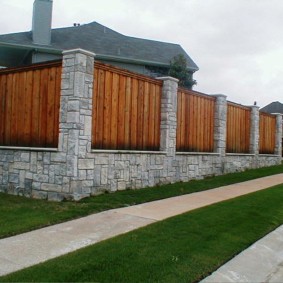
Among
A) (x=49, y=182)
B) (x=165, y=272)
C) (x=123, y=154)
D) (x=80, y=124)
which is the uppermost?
(x=80, y=124)

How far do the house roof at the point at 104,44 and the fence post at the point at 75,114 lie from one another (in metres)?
14.3

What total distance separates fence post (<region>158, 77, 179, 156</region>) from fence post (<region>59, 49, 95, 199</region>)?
333 cm

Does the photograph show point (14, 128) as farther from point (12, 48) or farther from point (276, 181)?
point (12, 48)

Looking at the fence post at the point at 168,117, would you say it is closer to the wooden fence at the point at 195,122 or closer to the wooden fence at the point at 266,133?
the wooden fence at the point at 195,122

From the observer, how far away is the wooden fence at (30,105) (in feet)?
31.7

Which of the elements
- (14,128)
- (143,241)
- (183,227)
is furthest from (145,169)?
(143,241)

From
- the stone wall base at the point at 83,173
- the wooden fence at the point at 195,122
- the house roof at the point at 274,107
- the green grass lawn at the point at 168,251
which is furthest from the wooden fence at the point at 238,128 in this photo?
the house roof at the point at 274,107

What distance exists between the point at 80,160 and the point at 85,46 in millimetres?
17317

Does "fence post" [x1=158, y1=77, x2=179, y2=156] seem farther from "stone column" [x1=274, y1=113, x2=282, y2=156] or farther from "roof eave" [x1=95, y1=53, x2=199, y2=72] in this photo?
"roof eave" [x1=95, y1=53, x2=199, y2=72]

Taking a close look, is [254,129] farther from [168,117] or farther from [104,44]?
[104,44]

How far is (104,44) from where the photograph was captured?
26109 mm

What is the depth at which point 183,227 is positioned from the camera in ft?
22.9

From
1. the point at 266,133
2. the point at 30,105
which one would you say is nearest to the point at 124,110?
the point at 30,105

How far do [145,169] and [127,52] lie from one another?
16.3 m
